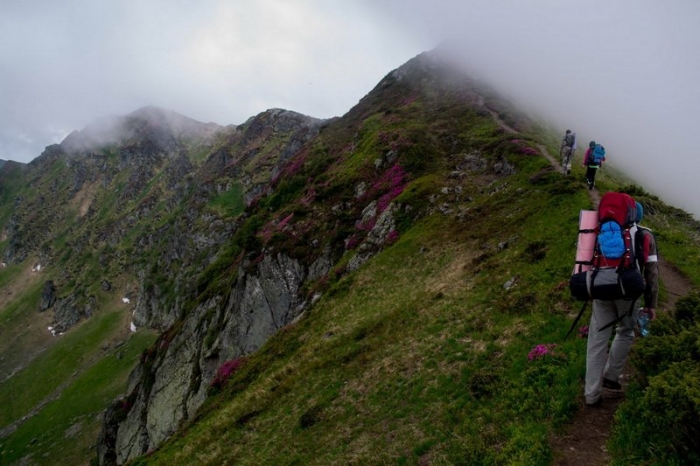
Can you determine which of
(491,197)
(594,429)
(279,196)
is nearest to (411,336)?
(594,429)

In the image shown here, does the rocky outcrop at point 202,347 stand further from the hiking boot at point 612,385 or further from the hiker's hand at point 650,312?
the hiker's hand at point 650,312

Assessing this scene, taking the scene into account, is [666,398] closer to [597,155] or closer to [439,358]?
[439,358]

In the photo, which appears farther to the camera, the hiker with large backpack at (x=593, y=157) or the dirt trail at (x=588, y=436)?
the hiker with large backpack at (x=593, y=157)

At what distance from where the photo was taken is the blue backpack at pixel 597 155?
26688 mm

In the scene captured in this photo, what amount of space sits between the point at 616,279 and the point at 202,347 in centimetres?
5896

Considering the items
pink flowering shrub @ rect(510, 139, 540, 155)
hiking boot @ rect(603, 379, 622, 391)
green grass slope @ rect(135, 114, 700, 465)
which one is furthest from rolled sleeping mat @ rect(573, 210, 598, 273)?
pink flowering shrub @ rect(510, 139, 540, 155)

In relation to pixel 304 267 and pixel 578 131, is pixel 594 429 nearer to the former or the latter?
pixel 304 267

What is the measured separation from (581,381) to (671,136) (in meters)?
100

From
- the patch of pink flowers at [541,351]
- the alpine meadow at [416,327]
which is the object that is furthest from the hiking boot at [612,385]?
the patch of pink flowers at [541,351]

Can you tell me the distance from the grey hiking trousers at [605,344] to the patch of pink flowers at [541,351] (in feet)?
11.9

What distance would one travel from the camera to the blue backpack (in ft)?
87.6

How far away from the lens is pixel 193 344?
6084cm

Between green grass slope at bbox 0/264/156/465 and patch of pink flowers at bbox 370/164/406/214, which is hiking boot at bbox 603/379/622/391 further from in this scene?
green grass slope at bbox 0/264/156/465

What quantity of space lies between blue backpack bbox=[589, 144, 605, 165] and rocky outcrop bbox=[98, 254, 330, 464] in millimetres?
31125
